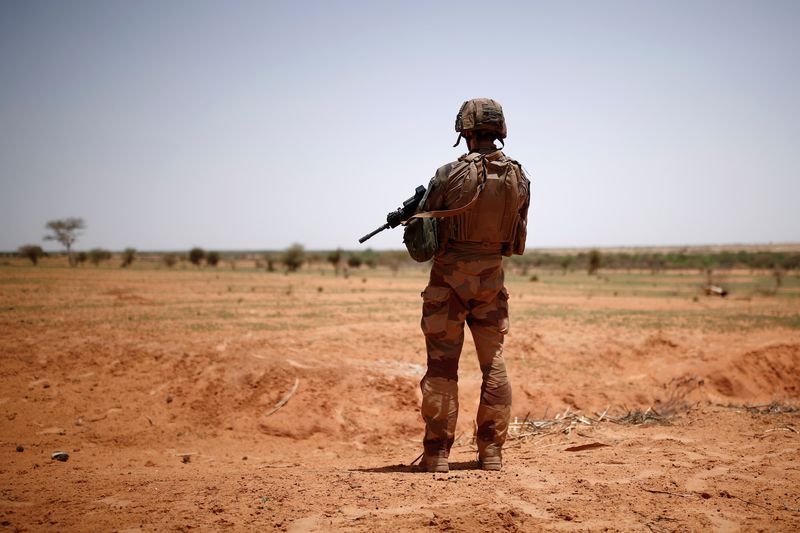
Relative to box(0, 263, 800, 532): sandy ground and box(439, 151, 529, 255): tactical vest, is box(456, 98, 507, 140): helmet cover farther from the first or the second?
box(0, 263, 800, 532): sandy ground

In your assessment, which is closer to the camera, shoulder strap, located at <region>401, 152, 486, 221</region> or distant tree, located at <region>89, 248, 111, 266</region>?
shoulder strap, located at <region>401, 152, 486, 221</region>

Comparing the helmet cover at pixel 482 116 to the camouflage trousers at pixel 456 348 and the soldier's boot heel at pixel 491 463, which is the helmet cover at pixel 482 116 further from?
the soldier's boot heel at pixel 491 463

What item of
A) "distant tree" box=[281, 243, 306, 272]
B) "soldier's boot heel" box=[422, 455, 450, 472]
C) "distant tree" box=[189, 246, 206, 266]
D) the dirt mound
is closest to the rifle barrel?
"soldier's boot heel" box=[422, 455, 450, 472]

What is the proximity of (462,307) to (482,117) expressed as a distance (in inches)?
67.3

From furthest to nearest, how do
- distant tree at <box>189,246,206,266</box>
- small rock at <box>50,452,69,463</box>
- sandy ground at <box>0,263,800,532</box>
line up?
distant tree at <box>189,246,206,266</box>, small rock at <box>50,452,69,463</box>, sandy ground at <box>0,263,800,532</box>

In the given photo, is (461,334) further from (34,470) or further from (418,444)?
(34,470)

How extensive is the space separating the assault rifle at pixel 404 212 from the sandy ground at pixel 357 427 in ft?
6.91

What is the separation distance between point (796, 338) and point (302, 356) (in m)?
10.5

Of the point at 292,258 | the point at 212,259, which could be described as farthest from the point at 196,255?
the point at 292,258

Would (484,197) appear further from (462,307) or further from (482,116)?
(462,307)

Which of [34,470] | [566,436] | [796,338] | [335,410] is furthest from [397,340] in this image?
[796,338]

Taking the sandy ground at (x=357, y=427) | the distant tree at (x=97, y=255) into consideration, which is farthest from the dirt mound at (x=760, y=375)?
the distant tree at (x=97, y=255)

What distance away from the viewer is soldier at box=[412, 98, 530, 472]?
4.43 m

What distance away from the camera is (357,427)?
6.74 meters
